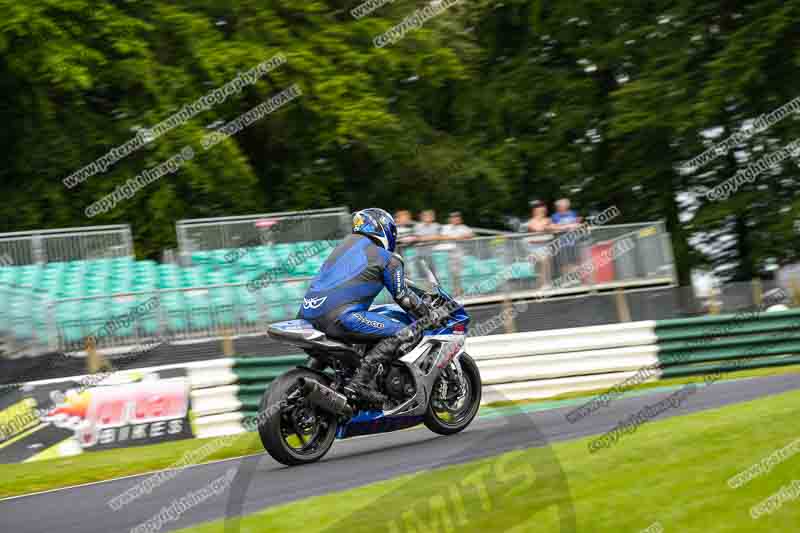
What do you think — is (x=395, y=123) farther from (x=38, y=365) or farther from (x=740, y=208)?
(x=38, y=365)

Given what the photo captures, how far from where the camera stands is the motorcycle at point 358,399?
27.8 feet

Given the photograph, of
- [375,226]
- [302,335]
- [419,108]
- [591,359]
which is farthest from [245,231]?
[419,108]

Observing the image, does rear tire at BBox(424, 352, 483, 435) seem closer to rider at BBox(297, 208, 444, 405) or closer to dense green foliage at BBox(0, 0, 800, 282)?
rider at BBox(297, 208, 444, 405)

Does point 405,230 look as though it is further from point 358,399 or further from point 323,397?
point 323,397

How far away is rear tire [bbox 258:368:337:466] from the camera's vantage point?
827cm

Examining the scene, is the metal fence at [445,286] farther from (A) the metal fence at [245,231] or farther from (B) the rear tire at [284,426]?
(B) the rear tire at [284,426]

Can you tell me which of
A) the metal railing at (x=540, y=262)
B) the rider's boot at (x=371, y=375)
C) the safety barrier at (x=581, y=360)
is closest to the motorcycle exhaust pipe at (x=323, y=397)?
the rider's boot at (x=371, y=375)

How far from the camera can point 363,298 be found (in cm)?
915

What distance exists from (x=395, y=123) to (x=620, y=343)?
1007 cm

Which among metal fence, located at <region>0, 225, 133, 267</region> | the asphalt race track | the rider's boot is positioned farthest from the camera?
metal fence, located at <region>0, 225, 133, 267</region>

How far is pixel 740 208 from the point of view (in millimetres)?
25031

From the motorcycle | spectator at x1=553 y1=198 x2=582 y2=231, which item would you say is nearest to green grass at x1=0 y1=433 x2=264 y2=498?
the motorcycle

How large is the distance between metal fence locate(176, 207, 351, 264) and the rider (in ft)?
21.9

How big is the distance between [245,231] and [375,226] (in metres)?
6.85
